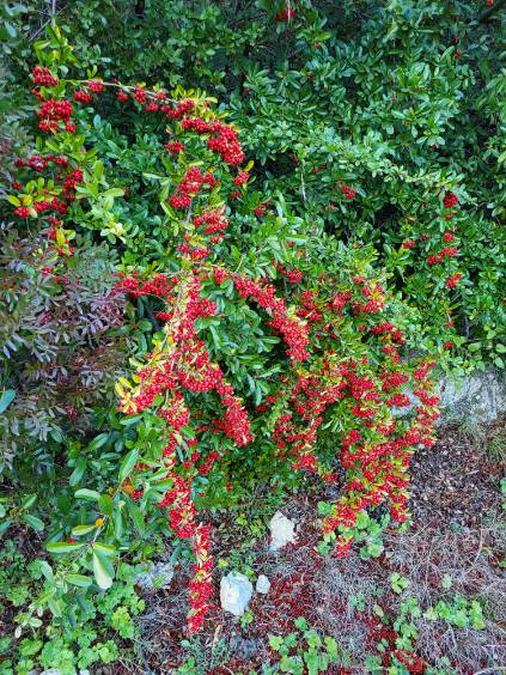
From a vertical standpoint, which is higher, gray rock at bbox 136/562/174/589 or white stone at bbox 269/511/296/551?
white stone at bbox 269/511/296/551

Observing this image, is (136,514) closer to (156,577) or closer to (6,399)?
(6,399)

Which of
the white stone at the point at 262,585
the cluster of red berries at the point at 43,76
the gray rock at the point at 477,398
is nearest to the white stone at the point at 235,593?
the white stone at the point at 262,585

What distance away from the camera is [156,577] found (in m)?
2.34

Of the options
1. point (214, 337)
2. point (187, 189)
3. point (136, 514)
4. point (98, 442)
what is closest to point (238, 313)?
point (214, 337)

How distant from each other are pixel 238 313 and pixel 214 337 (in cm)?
13

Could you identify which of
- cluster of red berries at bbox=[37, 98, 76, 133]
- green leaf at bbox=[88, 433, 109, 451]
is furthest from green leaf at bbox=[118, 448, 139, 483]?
cluster of red berries at bbox=[37, 98, 76, 133]

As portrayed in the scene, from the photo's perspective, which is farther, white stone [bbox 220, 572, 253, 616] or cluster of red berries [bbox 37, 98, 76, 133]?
white stone [bbox 220, 572, 253, 616]

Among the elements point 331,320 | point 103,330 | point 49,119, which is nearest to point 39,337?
point 103,330

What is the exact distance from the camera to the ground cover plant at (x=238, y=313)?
5.47ft

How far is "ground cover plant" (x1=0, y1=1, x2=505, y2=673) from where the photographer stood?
1.67 m

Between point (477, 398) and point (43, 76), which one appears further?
point (477, 398)

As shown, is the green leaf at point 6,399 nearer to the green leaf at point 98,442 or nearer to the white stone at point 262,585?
the green leaf at point 98,442

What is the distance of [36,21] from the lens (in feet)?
6.57

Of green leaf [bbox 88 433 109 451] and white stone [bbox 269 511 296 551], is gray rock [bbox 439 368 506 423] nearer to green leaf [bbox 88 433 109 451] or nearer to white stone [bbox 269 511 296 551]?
white stone [bbox 269 511 296 551]
